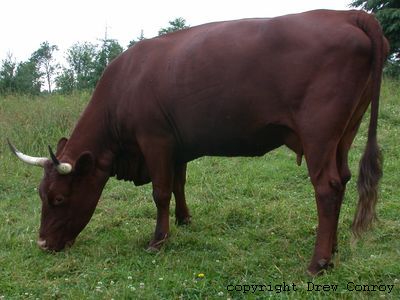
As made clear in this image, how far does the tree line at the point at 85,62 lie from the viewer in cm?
1334

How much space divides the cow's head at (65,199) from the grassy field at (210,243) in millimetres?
157

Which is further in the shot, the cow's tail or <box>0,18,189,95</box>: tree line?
<box>0,18,189,95</box>: tree line

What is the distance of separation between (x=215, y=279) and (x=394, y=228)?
6.44ft

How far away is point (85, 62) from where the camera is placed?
2717 cm

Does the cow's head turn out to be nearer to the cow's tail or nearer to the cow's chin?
the cow's chin

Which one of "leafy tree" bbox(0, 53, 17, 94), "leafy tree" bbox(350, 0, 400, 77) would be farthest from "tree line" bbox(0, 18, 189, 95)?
"leafy tree" bbox(350, 0, 400, 77)

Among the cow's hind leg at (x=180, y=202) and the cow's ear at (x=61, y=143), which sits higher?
the cow's ear at (x=61, y=143)

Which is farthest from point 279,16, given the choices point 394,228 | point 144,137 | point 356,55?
point 394,228

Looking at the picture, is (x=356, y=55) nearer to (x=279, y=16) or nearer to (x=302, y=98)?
(x=302, y=98)

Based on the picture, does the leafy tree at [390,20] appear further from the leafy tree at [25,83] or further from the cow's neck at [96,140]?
the cow's neck at [96,140]

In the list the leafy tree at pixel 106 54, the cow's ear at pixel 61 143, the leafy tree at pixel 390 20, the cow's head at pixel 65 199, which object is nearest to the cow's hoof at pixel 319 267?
the cow's head at pixel 65 199

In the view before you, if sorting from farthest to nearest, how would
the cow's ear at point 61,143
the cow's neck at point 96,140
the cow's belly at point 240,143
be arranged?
the cow's ear at point 61,143 < the cow's neck at point 96,140 < the cow's belly at point 240,143

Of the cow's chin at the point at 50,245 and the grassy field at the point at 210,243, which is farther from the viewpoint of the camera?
the cow's chin at the point at 50,245

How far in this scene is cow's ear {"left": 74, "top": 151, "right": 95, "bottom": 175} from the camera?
4938 millimetres
